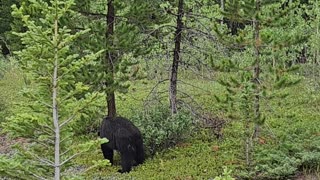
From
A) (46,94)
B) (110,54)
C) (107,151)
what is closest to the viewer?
(46,94)

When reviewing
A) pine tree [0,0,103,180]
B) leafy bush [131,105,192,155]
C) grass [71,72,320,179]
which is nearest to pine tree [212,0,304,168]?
grass [71,72,320,179]

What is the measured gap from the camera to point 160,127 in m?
12.0

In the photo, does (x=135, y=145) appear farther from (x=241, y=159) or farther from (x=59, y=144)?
(x=59, y=144)

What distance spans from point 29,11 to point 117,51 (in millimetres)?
2296

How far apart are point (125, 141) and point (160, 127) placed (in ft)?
4.85

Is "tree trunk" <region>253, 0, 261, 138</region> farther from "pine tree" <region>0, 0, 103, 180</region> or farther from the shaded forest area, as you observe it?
"pine tree" <region>0, 0, 103, 180</region>

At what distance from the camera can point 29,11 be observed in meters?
11.4

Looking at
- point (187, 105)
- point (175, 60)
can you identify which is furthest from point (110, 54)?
point (187, 105)

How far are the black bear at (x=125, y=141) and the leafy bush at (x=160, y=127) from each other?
625 millimetres

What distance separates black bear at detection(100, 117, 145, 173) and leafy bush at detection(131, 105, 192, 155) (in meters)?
0.63

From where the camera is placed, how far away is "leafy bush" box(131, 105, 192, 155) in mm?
11641

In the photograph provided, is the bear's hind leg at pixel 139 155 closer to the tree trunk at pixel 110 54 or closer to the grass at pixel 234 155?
the grass at pixel 234 155

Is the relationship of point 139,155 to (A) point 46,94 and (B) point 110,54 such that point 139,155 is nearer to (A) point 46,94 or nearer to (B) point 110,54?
(B) point 110,54

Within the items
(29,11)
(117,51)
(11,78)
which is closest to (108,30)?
(117,51)
